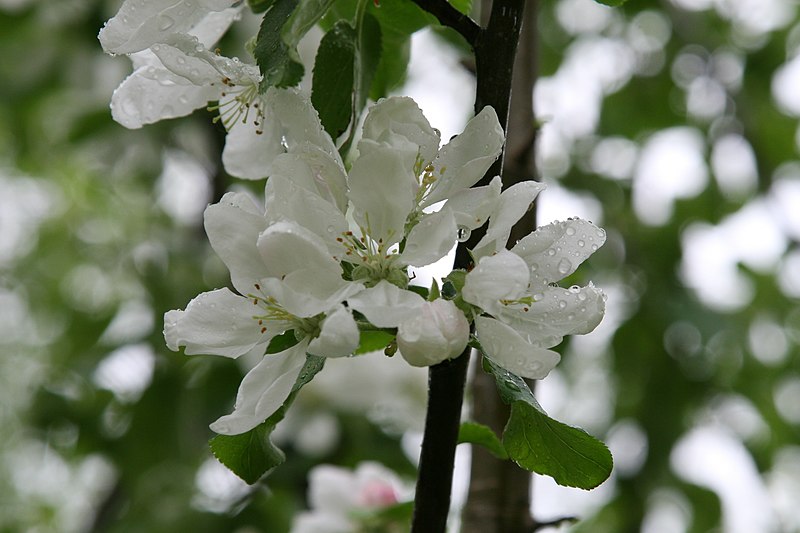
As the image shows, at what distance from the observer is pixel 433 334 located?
592mm

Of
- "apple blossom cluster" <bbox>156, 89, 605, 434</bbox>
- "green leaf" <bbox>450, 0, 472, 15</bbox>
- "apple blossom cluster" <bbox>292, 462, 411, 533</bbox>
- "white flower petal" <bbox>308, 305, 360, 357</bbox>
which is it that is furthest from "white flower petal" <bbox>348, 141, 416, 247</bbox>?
"apple blossom cluster" <bbox>292, 462, 411, 533</bbox>

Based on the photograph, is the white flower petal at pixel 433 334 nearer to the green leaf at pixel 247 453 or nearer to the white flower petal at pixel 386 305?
the white flower petal at pixel 386 305

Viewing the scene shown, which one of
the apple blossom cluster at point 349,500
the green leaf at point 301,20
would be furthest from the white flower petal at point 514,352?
the apple blossom cluster at point 349,500

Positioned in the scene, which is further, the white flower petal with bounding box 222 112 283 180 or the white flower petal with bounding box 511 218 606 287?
the white flower petal with bounding box 222 112 283 180

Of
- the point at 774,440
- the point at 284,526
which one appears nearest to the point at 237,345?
the point at 284,526

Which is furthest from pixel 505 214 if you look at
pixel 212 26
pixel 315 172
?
pixel 212 26

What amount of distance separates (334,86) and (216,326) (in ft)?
0.64

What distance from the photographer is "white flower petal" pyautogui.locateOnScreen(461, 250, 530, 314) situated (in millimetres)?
608

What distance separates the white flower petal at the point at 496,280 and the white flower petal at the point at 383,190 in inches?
2.9

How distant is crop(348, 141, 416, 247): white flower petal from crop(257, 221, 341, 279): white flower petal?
47 mm

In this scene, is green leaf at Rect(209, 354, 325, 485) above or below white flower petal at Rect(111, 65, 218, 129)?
below

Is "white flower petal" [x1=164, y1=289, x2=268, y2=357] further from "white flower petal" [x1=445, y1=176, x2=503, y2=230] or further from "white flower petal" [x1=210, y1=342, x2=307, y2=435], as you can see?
"white flower petal" [x1=445, y1=176, x2=503, y2=230]

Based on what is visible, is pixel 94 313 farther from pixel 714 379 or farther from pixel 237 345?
pixel 237 345

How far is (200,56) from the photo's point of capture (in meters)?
0.68
